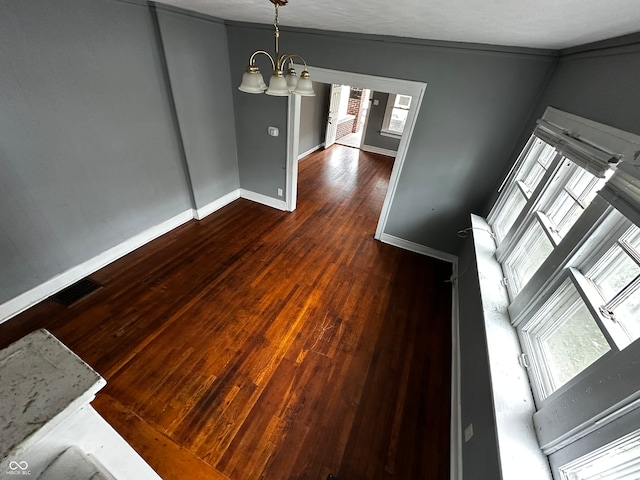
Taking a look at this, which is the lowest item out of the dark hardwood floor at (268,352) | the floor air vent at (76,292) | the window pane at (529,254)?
the dark hardwood floor at (268,352)

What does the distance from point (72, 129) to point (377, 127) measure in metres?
6.30

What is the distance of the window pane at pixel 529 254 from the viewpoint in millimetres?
1892

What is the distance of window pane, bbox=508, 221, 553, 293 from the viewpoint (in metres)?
1.89

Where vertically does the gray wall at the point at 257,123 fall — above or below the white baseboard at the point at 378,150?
above

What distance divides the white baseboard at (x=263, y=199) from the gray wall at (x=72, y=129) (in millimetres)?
1524

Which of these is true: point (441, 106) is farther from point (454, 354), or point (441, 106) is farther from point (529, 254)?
point (454, 354)

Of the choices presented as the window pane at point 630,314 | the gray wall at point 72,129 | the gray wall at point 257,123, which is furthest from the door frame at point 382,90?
the window pane at point 630,314

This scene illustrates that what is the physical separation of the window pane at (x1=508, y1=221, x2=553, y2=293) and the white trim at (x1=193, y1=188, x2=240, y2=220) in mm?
3768

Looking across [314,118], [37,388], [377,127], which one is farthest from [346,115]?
[37,388]

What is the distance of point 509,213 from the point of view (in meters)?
2.57

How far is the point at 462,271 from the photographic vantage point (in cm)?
297

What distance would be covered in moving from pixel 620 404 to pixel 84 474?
4.90 ft

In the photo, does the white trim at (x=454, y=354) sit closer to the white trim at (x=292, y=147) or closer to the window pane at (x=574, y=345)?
the window pane at (x=574, y=345)

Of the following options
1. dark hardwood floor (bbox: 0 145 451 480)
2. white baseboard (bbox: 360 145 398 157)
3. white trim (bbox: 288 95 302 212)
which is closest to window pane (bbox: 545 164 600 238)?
dark hardwood floor (bbox: 0 145 451 480)
